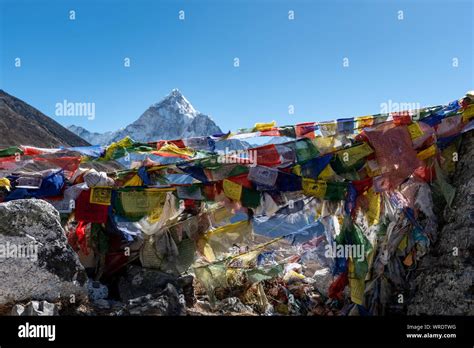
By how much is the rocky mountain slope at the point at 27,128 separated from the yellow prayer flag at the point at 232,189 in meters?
56.6

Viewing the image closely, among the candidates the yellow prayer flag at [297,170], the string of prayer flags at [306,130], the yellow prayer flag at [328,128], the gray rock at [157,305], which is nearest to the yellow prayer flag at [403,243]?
the yellow prayer flag at [297,170]

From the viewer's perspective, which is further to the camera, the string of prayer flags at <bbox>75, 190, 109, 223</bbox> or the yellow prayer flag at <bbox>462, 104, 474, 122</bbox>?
the string of prayer flags at <bbox>75, 190, 109, 223</bbox>

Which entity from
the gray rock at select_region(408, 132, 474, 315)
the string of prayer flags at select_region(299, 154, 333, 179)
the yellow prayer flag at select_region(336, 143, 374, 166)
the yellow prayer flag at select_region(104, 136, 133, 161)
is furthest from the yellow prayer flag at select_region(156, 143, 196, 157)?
the gray rock at select_region(408, 132, 474, 315)

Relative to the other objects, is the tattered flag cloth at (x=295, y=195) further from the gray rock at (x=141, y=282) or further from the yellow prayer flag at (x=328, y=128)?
the gray rock at (x=141, y=282)

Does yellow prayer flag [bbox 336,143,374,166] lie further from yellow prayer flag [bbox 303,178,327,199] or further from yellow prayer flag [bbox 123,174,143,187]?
yellow prayer flag [bbox 123,174,143,187]

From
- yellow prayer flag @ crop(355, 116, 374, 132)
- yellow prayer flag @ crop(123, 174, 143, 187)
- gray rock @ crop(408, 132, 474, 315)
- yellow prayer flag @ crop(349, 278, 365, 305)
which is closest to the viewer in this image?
gray rock @ crop(408, 132, 474, 315)

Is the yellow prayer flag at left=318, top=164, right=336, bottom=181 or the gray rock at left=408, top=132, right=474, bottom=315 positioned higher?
the yellow prayer flag at left=318, top=164, right=336, bottom=181

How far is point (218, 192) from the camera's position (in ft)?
31.0

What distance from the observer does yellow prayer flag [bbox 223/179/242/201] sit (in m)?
9.29

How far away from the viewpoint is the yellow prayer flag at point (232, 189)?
9.29m

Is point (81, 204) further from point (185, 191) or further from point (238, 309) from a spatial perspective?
point (238, 309)

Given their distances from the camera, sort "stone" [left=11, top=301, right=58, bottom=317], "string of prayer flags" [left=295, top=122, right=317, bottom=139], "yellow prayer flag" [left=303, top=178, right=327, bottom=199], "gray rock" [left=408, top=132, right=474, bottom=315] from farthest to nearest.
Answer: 1. "string of prayer flags" [left=295, top=122, right=317, bottom=139]
2. "yellow prayer flag" [left=303, top=178, right=327, bottom=199]
3. "gray rock" [left=408, top=132, right=474, bottom=315]
4. "stone" [left=11, top=301, right=58, bottom=317]

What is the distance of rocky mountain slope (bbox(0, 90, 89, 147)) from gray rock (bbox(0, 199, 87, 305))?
187 ft

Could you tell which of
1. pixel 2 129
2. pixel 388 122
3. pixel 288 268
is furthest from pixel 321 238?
pixel 2 129
